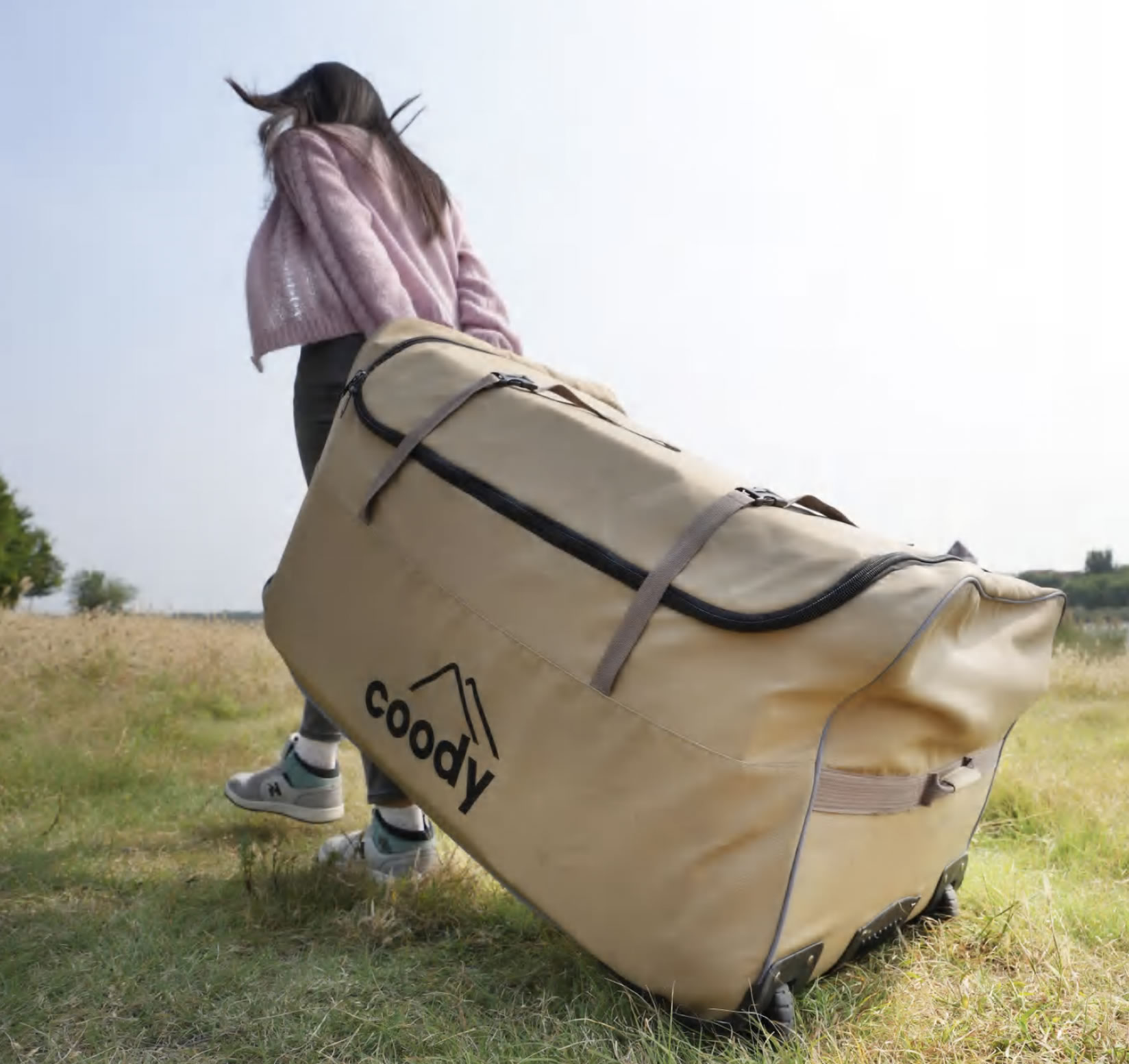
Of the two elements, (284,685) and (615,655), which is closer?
(615,655)

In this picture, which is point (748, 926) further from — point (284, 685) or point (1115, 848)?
point (284, 685)

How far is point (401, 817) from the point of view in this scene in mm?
2453

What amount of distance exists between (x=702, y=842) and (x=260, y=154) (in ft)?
6.55

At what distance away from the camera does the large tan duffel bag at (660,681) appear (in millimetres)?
1479

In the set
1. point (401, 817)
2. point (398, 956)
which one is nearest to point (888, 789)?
point (398, 956)

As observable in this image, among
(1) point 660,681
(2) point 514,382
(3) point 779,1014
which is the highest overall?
(2) point 514,382

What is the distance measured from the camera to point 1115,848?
2.77m

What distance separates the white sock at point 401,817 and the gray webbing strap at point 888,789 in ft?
3.97

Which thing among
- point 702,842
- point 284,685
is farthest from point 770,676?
point 284,685

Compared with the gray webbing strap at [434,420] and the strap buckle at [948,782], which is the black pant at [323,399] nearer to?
the gray webbing strap at [434,420]

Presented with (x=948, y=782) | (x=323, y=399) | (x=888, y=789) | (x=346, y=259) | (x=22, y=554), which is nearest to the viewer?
(x=888, y=789)

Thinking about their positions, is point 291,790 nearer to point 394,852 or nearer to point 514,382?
point 394,852

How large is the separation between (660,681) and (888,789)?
440mm

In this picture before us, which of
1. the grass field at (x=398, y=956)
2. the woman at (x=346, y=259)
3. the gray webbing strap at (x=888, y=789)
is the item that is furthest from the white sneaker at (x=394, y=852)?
the gray webbing strap at (x=888, y=789)
